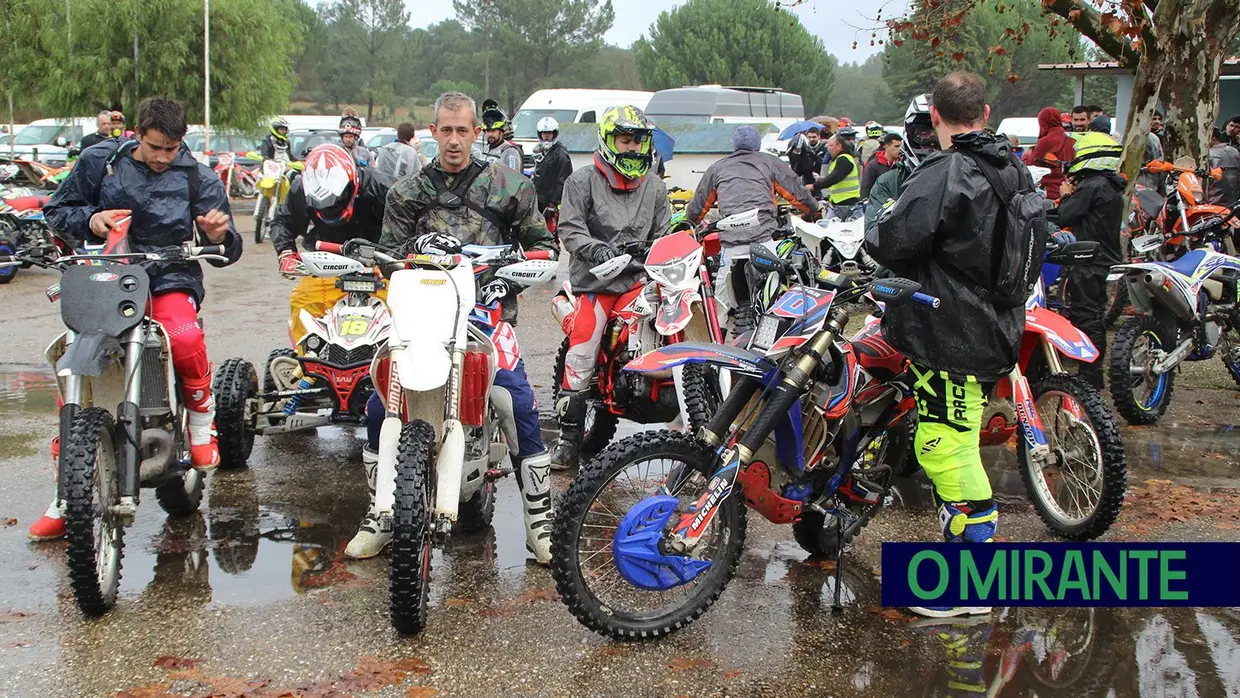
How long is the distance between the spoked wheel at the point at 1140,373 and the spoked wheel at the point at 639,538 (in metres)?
4.27

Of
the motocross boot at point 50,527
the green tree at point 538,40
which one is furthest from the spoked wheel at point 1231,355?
the green tree at point 538,40

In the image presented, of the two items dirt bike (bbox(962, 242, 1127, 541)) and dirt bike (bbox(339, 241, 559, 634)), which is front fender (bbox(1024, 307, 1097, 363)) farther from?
dirt bike (bbox(339, 241, 559, 634))

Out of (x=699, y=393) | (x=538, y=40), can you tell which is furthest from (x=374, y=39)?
(x=699, y=393)

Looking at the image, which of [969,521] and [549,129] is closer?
[969,521]

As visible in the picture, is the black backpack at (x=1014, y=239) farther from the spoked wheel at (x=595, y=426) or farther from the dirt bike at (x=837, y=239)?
the spoked wheel at (x=595, y=426)

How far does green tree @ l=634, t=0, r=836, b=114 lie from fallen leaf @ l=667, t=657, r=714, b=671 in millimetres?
68817

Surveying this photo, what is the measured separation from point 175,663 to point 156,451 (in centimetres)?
127

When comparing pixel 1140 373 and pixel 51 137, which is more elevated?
pixel 51 137

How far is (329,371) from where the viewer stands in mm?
5941

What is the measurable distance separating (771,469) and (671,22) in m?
73.6

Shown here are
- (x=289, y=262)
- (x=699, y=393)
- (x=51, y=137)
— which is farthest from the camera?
(x=51, y=137)

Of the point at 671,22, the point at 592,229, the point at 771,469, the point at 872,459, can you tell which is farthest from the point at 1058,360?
the point at 671,22

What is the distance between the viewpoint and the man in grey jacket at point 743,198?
29.3ft

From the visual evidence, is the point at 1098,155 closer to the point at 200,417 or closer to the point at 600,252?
the point at 600,252
